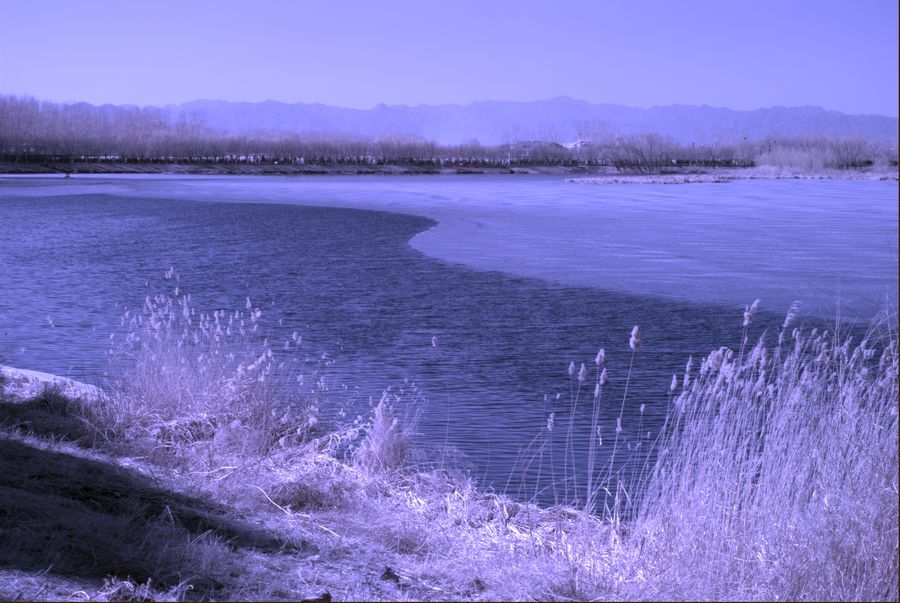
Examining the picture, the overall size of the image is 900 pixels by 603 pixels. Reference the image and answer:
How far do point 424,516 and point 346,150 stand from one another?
86.4m

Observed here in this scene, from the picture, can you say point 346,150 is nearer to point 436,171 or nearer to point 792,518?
point 436,171

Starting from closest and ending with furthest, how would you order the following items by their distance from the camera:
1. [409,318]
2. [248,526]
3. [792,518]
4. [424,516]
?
1. [792,518]
2. [248,526]
3. [424,516]
4. [409,318]

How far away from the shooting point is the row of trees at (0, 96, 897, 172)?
75.5 m

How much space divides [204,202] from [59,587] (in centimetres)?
3288

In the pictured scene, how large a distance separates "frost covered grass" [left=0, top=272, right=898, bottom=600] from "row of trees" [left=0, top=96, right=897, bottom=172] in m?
68.9

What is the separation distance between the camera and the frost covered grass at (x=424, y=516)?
4215mm

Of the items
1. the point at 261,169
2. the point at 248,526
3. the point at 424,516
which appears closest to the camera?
the point at 248,526

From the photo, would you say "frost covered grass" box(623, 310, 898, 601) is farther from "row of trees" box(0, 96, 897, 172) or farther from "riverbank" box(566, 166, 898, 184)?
"row of trees" box(0, 96, 897, 172)

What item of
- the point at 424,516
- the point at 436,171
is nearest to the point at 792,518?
the point at 424,516

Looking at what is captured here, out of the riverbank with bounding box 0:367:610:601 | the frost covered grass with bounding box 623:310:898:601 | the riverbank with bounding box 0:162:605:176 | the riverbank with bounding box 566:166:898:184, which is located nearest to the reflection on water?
the riverbank with bounding box 0:367:610:601

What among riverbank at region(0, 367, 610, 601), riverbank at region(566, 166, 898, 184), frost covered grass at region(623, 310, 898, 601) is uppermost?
riverbank at region(566, 166, 898, 184)

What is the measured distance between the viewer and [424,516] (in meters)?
5.64

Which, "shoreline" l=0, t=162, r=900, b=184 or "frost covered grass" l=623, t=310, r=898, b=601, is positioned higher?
"shoreline" l=0, t=162, r=900, b=184

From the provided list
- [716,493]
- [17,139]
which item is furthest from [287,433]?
[17,139]
